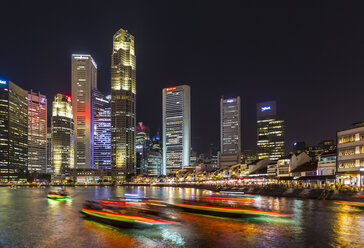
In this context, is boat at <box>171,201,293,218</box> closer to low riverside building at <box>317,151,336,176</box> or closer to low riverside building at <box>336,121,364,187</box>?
low riverside building at <box>336,121,364,187</box>

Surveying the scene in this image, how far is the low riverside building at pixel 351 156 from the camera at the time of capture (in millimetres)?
71938

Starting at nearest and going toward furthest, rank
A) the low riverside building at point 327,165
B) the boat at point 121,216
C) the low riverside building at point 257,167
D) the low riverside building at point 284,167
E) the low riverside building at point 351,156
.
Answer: the boat at point 121,216, the low riverside building at point 351,156, the low riverside building at point 327,165, the low riverside building at point 284,167, the low riverside building at point 257,167

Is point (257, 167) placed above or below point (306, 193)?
below

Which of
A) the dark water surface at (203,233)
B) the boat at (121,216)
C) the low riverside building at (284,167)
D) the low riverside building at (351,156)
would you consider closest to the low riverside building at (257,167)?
the low riverside building at (284,167)

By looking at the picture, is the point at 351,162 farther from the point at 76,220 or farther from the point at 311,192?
the point at 76,220

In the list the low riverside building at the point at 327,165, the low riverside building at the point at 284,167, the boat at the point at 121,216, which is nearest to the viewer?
the boat at the point at 121,216

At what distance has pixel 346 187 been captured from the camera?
66.9m

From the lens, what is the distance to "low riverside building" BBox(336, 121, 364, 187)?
7194cm

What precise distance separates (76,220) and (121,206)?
10.3 metres

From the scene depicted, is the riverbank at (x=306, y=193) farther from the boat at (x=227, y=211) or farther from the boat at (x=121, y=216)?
the boat at (x=121, y=216)

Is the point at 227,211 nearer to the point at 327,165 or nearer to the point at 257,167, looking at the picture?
the point at 327,165

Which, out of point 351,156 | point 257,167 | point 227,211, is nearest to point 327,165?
point 351,156

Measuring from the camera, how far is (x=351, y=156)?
74.8 m

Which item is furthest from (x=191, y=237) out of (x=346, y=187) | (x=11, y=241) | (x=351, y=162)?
(x=351, y=162)
